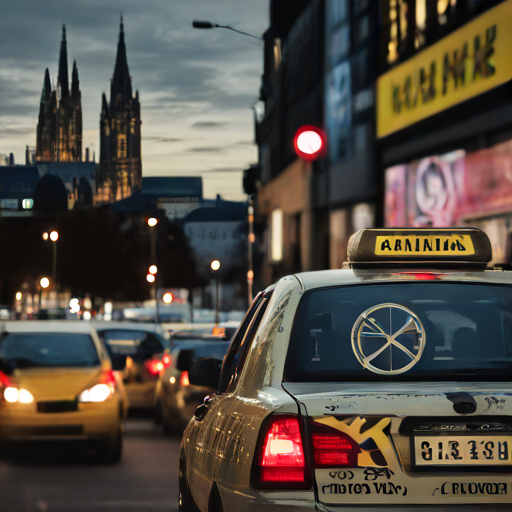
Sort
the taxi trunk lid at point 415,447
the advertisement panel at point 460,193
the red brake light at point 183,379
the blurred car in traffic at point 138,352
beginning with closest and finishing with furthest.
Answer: the taxi trunk lid at point 415,447 → the red brake light at point 183,379 → the blurred car in traffic at point 138,352 → the advertisement panel at point 460,193

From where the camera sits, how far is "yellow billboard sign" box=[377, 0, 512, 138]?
1942cm

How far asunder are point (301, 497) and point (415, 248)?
1.52 meters

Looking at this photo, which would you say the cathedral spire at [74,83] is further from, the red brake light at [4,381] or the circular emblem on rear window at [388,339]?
the circular emblem on rear window at [388,339]

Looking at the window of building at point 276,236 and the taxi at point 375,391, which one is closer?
the taxi at point 375,391

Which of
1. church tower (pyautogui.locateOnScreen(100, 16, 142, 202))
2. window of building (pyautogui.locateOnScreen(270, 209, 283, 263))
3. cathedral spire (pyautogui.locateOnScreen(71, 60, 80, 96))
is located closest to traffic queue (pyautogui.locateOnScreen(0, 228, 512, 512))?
window of building (pyautogui.locateOnScreen(270, 209, 283, 263))

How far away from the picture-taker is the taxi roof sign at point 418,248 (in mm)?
4965

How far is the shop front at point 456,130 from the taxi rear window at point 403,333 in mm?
15012

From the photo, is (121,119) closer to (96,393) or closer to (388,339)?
(96,393)

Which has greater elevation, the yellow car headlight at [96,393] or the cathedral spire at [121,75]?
the cathedral spire at [121,75]

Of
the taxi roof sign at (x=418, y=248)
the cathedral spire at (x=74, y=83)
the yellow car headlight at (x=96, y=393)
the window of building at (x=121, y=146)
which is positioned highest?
the cathedral spire at (x=74, y=83)

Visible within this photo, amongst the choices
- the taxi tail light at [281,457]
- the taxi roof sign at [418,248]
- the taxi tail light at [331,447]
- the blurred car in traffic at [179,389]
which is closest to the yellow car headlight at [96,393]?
the blurred car in traffic at [179,389]

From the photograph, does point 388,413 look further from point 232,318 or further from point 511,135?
point 232,318

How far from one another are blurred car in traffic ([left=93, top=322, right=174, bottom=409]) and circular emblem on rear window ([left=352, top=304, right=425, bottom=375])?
12.2m

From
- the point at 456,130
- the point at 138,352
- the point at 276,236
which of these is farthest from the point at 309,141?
the point at 276,236
